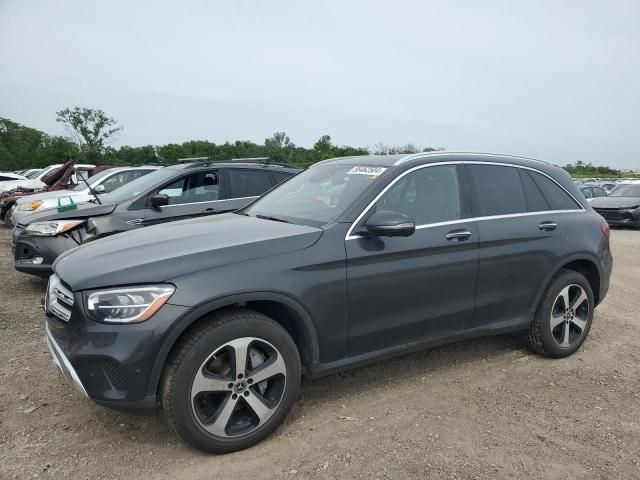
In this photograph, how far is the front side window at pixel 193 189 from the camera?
6434 millimetres

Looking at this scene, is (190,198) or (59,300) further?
(190,198)

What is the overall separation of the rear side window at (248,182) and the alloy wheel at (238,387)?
4.14m

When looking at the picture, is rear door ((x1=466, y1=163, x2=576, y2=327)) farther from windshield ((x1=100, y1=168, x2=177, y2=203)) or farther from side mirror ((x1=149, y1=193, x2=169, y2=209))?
windshield ((x1=100, y1=168, x2=177, y2=203))

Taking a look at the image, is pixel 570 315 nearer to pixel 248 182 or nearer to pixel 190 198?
pixel 248 182

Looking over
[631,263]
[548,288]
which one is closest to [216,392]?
[548,288]

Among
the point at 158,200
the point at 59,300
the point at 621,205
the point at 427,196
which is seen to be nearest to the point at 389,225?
the point at 427,196

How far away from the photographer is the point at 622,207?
15.8m

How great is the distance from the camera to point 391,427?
124 inches

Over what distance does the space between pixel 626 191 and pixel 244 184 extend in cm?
1560

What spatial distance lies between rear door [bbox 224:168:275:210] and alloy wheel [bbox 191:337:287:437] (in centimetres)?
400

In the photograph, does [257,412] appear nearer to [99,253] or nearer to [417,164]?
[99,253]

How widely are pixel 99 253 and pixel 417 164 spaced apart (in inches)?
88.3

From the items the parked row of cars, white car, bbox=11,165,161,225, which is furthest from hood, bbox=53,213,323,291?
the parked row of cars

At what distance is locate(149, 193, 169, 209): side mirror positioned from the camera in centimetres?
601
